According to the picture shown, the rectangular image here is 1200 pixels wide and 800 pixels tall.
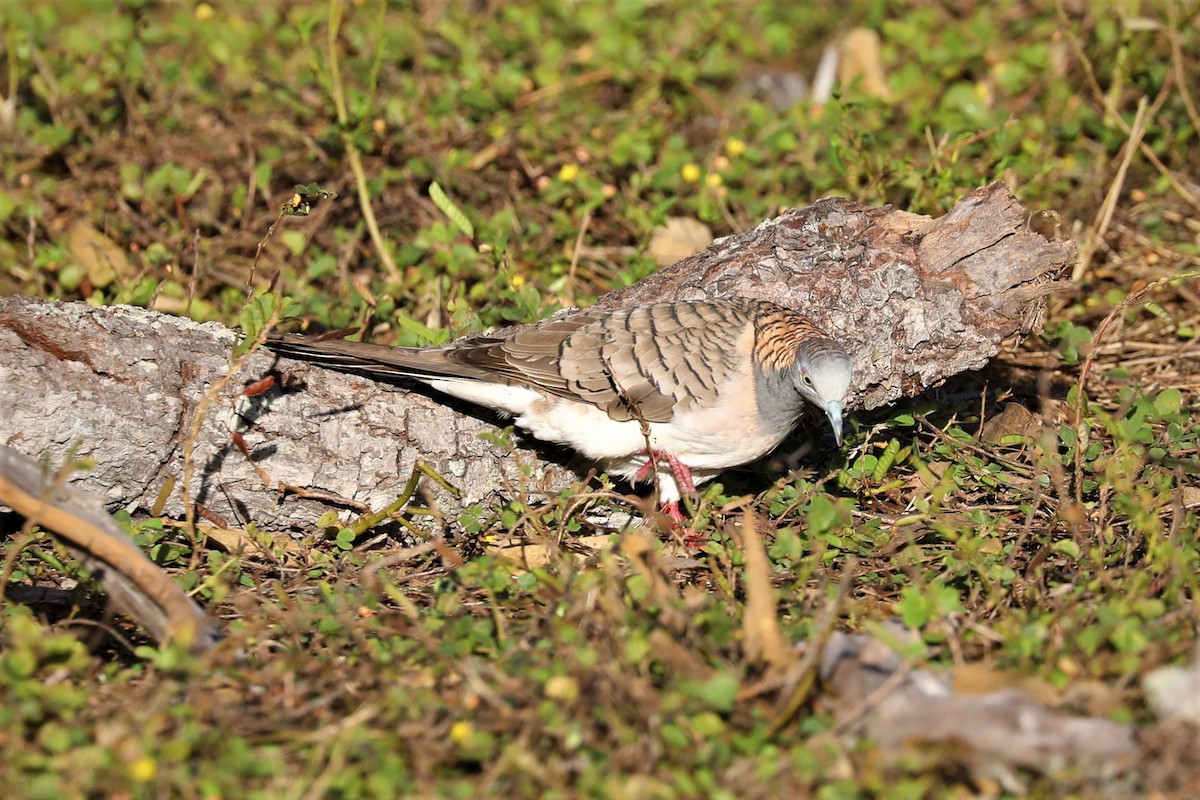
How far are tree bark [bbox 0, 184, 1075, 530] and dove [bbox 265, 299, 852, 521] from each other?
0.15 metres

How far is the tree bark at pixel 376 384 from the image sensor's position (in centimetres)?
384

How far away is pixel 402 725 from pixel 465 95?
447cm

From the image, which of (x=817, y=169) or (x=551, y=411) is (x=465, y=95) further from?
(x=551, y=411)

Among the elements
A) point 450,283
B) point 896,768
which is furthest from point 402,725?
point 450,283

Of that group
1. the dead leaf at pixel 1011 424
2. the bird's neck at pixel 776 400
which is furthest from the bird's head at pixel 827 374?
the dead leaf at pixel 1011 424

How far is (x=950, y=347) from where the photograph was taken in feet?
13.7

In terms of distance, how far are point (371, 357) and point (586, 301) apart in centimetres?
157

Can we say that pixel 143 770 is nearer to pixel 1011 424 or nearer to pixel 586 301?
pixel 586 301

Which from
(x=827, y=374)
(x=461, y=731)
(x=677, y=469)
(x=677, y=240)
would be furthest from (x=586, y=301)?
(x=461, y=731)

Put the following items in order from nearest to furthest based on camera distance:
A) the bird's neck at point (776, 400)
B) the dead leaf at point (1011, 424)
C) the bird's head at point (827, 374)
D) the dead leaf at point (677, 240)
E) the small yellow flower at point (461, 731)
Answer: the small yellow flower at point (461, 731), the bird's head at point (827, 374), the bird's neck at point (776, 400), the dead leaf at point (1011, 424), the dead leaf at point (677, 240)

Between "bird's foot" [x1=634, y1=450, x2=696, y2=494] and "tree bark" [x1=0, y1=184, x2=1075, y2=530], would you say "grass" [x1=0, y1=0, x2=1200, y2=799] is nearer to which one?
"bird's foot" [x1=634, y1=450, x2=696, y2=494]

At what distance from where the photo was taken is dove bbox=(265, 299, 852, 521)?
4141 mm

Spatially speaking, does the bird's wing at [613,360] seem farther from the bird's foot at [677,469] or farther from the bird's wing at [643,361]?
the bird's foot at [677,469]

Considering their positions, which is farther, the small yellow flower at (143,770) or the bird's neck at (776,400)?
the bird's neck at (776,400)
